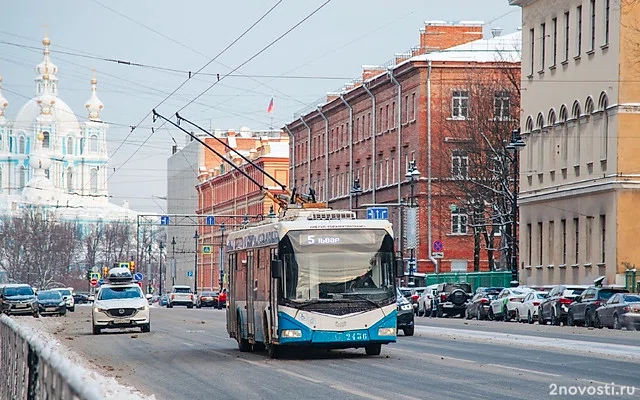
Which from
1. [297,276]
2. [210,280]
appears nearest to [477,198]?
[297,276]

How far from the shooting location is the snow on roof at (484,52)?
8294 cm

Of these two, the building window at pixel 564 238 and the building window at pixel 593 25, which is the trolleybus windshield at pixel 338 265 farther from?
the building window at pixel 564 238

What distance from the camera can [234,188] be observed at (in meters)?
136

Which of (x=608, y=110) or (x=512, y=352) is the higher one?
(x=608, y=110)

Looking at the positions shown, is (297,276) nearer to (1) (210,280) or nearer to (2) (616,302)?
(2) (616,302)

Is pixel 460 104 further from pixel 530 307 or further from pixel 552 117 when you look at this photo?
pixel 530 307

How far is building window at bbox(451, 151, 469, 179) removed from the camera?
79.4 m

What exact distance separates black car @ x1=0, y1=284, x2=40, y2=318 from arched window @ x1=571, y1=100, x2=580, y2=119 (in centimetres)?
2844

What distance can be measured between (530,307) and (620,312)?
411 inches

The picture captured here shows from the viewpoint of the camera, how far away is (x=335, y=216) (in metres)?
28.2

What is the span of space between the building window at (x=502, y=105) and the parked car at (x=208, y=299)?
3305 centimetres

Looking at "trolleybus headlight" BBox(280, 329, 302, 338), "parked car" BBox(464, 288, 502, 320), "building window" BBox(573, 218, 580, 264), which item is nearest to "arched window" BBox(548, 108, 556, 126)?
"building window" BBox(573, 218, 580, 264)

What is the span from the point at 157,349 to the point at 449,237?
5244 centimetres

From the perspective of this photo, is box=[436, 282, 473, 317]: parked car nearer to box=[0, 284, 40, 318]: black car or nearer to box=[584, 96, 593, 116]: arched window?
box=[584, 96, 593, 116]: arched window
